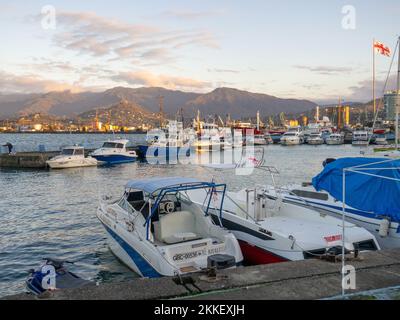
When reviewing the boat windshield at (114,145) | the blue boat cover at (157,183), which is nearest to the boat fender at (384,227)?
the blue boat cover at (157,183)

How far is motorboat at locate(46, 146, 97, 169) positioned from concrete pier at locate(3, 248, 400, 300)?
136 feet

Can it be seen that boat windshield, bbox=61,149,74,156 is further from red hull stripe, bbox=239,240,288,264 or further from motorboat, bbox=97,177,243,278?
red hull stripe, bbox=239,240,288,264

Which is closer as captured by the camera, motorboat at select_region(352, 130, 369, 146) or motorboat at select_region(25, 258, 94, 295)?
motorboat at select_region(25, 258, 94, 295)

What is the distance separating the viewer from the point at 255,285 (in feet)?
22.5

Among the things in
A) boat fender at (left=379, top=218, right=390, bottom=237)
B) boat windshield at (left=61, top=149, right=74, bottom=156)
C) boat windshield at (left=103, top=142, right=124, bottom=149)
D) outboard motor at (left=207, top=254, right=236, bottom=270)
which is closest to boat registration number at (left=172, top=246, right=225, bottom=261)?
outboard motor at (left=207, top=254, right=236, bottom=270)

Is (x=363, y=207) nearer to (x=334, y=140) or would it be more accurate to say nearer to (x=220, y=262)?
(x=220, y=262)

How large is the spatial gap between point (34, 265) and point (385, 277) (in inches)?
476

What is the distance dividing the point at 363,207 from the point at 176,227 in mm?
5458

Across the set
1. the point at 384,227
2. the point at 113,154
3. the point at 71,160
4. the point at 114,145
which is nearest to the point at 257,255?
the point at 384,227

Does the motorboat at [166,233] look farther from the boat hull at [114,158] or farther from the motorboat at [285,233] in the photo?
the boat hull at [114,158]

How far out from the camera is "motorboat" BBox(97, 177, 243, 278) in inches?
417

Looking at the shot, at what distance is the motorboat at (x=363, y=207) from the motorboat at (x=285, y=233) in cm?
89

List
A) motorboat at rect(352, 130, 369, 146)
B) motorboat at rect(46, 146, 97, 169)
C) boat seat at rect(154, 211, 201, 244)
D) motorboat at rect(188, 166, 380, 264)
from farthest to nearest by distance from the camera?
motorboat at rect(352, 130, 369, 146), motorboat at rect(46, 146, 97, 169), boat seat at rect(154, 211, 201, 244), motorboat at rect(188, 166, 380, 264)
